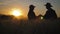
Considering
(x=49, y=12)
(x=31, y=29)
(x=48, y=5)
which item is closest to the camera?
(x=31, y=29)

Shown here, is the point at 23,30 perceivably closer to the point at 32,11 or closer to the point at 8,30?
the point at 8,30

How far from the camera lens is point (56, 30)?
194 inches

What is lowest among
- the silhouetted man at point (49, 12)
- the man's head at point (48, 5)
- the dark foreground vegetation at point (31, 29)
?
the dark foreground vegetation at point (31, 29)

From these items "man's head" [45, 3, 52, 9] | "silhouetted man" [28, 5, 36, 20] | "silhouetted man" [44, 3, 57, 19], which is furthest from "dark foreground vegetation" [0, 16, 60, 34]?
"silhouetted man" [28, 5, 36, 20]

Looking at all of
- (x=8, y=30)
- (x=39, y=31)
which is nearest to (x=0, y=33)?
(x=8, y=30)

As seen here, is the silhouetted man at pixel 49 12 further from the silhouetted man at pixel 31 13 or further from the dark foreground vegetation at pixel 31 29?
the dark foreground vegetation at pixel 31 29

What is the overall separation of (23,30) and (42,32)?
23.8 inches

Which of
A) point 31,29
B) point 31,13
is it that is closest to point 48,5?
point 31,13

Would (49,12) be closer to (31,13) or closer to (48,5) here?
(48,5)

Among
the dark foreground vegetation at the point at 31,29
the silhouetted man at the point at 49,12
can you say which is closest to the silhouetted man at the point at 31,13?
the silhouetted man at the point at 49,12

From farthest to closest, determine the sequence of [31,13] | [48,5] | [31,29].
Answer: [31,13] < [48,5] < [31,29]

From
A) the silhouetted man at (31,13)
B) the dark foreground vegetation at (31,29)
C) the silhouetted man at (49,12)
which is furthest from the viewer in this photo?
the silhouetted man at (31,13)

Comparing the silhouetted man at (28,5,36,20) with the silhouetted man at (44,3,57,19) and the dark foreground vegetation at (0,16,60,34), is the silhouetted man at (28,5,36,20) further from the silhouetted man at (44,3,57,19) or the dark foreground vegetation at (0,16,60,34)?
the dark foreground vegetation at (0,16,60,34)

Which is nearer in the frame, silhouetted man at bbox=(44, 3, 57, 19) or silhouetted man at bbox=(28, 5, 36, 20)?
silhouetted man at bbox=(44, 3, 57, 19)
